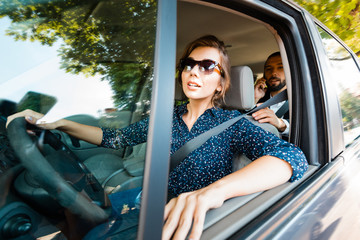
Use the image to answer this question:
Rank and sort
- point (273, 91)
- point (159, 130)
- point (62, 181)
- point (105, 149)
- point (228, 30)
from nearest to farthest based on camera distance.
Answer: point (159, 130), point (62, 181), point (105, 149), point (228, 30), point (273, 91)

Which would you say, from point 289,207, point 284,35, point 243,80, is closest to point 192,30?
point 243,80

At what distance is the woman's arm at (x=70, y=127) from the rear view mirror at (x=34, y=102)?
2 cm

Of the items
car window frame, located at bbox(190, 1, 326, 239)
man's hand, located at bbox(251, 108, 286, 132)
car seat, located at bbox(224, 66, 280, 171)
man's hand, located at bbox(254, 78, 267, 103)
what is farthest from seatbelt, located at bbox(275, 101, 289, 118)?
man's hand, located at bbox(254, 78, 267, 103)

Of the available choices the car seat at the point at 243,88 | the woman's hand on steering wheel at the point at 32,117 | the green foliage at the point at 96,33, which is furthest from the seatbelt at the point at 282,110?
the woman's hand on steering wheel at the point at 32,117

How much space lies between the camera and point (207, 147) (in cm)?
141

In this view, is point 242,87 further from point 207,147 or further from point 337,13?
point 337,13

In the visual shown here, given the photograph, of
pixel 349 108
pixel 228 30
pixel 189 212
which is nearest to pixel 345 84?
pixel 349 108

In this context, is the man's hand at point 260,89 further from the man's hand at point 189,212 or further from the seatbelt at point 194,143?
the man's hand at point 189,212

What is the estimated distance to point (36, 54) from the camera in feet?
2.77

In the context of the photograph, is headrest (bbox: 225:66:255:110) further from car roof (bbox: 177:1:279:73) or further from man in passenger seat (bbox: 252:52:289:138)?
car roof (bbox: 177:1:279:73)

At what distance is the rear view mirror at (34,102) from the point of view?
84 centimetres

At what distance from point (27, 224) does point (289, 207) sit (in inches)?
36.2

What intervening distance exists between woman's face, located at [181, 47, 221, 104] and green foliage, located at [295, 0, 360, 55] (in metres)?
2.77

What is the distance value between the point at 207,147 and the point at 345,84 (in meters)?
1.33
